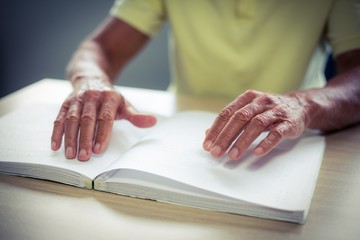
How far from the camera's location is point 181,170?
722 mm

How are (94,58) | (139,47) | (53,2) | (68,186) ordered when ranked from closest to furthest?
(68,186), (94,58), (139,47), (53,2)

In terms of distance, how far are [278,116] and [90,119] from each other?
13.3 inches

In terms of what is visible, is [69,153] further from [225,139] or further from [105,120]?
[225,139]

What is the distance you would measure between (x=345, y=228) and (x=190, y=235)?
8.6 inches

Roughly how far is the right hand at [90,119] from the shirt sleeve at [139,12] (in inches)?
18.3

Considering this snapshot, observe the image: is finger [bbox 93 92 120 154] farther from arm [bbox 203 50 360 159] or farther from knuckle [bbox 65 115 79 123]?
arm [bbox 203 50 360 159]

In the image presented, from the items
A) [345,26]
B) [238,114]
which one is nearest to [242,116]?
[238,114]

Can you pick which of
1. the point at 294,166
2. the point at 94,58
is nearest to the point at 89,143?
the point at 294,166

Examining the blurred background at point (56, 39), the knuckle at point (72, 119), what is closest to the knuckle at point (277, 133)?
the knuckle at point (72, 119)

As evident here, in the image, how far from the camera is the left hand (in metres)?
0.77

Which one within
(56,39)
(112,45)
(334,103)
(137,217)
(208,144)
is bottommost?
(137,217)

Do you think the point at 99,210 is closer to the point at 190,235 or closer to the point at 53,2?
the point at 190,235

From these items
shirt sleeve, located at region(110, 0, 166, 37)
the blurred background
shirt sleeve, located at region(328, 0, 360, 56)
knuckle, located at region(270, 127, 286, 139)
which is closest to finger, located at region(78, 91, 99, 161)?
knuckle, located at region(270, 127, 286, 139)

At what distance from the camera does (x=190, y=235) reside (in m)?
0.61
